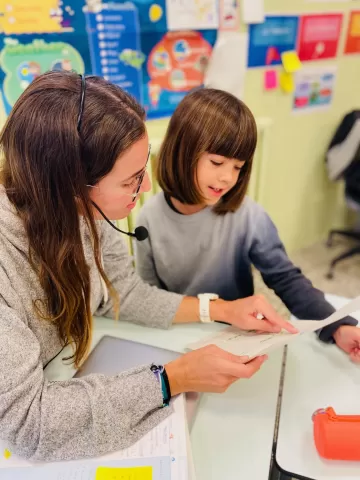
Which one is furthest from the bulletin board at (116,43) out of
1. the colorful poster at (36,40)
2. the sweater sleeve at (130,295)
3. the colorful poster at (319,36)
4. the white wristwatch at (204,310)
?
the white wristwatch at (204,310)

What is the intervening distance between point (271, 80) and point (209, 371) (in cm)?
148

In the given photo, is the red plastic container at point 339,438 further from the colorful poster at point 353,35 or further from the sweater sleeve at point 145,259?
the colorful poster at point 353,35

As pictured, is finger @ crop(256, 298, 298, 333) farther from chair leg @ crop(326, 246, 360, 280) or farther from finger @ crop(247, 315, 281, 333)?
chair leg @ crop(326, 246, 360, 280)

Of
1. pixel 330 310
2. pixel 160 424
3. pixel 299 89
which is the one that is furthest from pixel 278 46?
pixel 160 424

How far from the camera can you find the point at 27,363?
0.58m

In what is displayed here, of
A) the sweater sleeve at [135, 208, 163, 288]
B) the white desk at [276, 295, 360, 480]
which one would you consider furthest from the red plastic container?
the sweater sleeve at [135, 208, 163, 288]

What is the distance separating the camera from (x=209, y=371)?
66 cm

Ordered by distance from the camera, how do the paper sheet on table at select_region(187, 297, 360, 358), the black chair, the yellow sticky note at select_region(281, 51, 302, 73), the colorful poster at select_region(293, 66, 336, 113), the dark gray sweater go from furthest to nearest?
the black chair → the colorful poster at select_region(293, 66, 336, 113) → the yellow sticky note at select_region(281, 51, 302, 73) → the dark gray sweater → the paper sheet on table at select_region(187, 297, 360, 358)

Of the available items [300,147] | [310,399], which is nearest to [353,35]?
[300,147]

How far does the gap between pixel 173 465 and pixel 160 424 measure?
0.25ft

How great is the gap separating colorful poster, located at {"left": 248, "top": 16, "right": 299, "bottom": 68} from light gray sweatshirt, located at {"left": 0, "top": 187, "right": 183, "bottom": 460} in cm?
135

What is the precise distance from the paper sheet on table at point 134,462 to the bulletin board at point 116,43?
1.01m

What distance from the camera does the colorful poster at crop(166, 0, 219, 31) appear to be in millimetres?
1353

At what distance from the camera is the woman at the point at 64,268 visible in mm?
579
